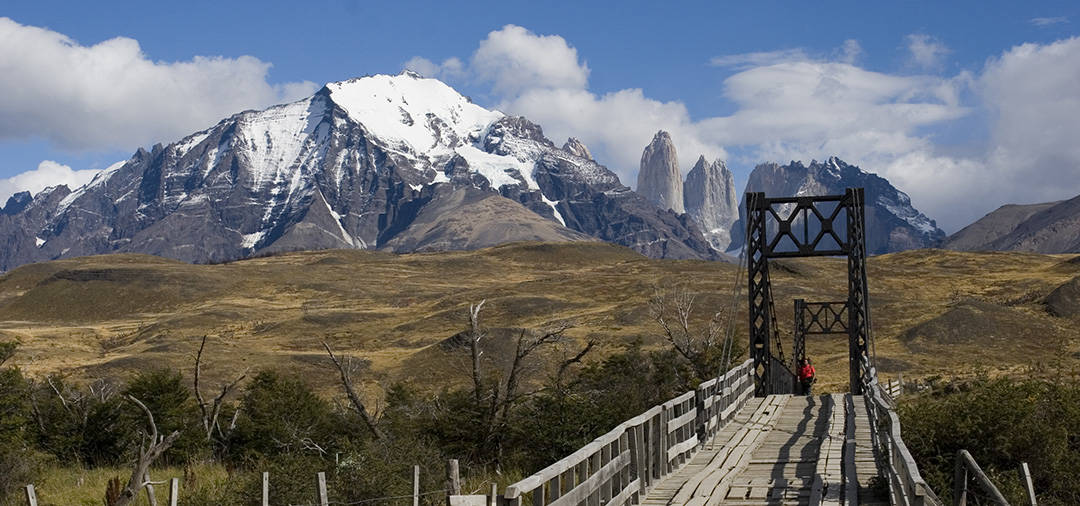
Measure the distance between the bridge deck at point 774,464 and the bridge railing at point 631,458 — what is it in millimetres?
265

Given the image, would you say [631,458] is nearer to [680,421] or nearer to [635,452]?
[635,452]

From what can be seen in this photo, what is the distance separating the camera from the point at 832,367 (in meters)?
70.0

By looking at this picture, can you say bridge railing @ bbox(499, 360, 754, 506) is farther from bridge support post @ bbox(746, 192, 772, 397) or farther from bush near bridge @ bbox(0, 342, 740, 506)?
bridge support post @ bbox(746, 192, 772, 397)

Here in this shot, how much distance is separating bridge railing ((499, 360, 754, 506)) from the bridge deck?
265 millimetres

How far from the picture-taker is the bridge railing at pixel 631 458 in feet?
32.4

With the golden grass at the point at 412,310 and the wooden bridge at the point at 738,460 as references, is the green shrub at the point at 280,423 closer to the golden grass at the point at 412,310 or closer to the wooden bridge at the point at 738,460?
the wooden bridge at the point at 738,460

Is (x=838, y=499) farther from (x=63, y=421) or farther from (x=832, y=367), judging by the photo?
(x=832, y=367)

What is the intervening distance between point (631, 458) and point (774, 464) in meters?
3.23

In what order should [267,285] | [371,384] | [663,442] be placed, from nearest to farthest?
[663,442], [371,384], [267,285]

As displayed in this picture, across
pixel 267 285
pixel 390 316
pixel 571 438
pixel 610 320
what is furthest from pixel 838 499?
pixel 267 285

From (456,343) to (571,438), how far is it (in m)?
50.7

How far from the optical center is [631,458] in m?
13.7

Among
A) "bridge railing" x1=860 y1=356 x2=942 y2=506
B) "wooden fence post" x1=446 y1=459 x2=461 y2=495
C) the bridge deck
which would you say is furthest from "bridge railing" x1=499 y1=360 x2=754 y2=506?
"bridge railing" x1=860 y1=356 x2=942 y2=506

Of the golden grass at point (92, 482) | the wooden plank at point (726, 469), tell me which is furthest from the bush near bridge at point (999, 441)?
the golden grass at point (92, 482)
